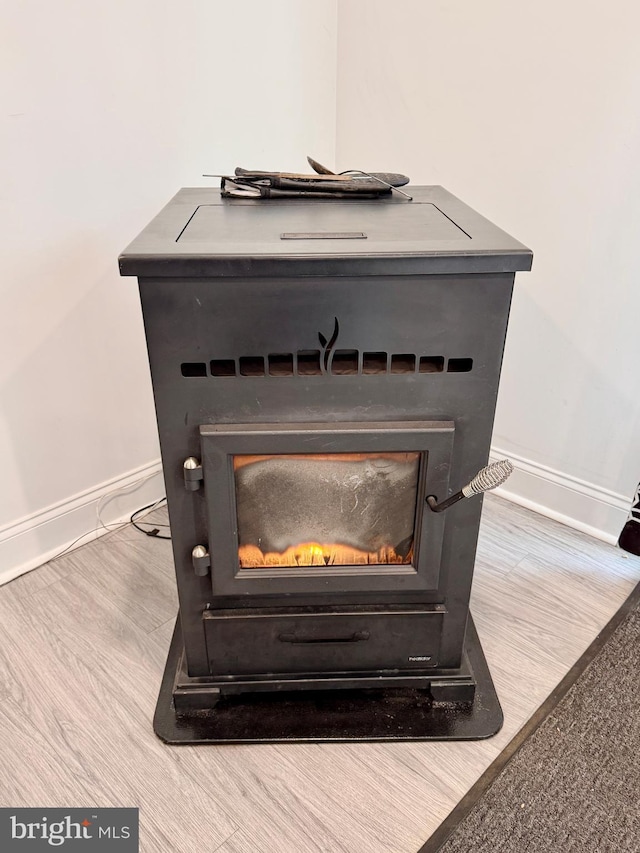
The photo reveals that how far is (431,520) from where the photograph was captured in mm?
978

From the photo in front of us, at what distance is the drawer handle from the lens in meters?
1.10

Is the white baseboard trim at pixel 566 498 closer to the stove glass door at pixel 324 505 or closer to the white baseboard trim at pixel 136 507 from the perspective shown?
the white baseboard trim at pixel 136 507

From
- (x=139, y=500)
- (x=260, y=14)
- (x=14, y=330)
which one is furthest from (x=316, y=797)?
(x=260, y=14)

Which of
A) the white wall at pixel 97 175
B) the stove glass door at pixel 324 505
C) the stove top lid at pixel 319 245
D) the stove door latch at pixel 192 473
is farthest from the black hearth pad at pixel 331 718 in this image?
the stove top lid at pixel 319 245

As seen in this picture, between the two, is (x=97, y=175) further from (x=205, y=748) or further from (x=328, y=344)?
(x=205, y=748)

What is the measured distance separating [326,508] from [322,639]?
266 millimetres

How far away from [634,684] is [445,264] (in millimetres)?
972

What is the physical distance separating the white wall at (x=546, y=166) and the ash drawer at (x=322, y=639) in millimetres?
786

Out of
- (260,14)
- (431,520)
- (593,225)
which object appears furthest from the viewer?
(260,14)

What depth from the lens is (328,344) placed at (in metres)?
0.88

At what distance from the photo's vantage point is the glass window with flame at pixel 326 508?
3.19 feet

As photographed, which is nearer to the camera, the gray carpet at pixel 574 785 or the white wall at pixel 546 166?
the gray carpet at pixel 574 785

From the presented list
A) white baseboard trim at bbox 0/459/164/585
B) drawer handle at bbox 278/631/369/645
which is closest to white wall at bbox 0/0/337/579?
white baseboard trim at bbox 0/459/164/585

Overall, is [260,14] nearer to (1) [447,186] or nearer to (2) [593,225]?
(1) [447,186]
